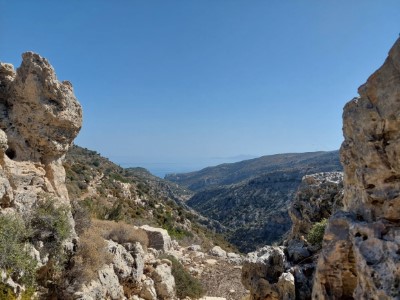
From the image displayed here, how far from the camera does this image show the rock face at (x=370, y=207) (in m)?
5.46

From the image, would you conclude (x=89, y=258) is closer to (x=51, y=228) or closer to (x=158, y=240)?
(x=51, y=228)

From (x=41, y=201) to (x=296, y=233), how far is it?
10854mm

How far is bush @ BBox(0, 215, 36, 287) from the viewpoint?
799 cm

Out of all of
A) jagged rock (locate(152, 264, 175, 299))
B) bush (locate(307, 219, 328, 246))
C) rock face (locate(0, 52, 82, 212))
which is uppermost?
rock face (locate(0, 52, 82, 212))

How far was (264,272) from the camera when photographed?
935cm

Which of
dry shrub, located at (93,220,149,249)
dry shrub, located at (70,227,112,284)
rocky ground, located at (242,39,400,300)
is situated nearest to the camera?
rocky ground, located at (242,39,400,300)

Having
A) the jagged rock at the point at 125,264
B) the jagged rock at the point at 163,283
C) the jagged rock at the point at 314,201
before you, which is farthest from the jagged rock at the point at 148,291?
the jagged rock at the point at 314,201

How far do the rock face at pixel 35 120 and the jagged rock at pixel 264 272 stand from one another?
273 inches

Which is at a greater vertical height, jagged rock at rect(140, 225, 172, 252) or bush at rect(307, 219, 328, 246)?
bush at rect(307, 219, 328, 246)

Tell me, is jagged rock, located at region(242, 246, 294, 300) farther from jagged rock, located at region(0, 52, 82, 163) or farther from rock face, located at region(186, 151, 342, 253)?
rock face, located at region(186, 151, 342, 253)

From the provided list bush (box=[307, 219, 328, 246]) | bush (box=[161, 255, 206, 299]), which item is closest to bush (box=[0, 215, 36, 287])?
bush (box=[161, 255, 206, 299])

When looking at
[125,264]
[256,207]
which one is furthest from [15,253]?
[256,207]

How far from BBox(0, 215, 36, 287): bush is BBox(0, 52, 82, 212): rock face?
2.58 m

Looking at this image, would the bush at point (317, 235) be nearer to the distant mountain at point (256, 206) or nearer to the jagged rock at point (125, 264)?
the jagged rock at point (125, 264)
